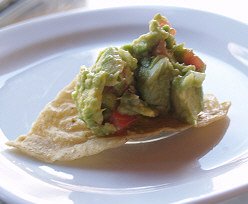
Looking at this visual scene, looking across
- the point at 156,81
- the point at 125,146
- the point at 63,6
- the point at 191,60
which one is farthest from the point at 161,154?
the point at 63,6

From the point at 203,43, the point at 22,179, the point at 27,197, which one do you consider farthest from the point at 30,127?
the point at 203,43

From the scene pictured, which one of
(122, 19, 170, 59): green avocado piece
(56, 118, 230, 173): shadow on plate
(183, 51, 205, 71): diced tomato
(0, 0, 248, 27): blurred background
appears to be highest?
(0, 0, 248, 27): blurred background

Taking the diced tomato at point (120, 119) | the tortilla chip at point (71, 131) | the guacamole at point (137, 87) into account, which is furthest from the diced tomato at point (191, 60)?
the diced tomato at point (120, 119)

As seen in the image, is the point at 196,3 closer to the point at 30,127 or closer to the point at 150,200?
the point at 30,127

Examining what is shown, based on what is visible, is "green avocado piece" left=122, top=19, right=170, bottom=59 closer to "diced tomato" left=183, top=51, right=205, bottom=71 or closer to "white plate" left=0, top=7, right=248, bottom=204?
"diced tomato" left=183, top=51, right=205, bottom=71

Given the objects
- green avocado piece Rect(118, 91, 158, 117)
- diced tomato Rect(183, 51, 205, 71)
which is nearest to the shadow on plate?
green avocado piece Rect(118, 91, 158, 117)

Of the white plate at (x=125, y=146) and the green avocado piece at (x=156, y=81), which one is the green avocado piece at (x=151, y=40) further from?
the white plate at (x=125, y=146)
